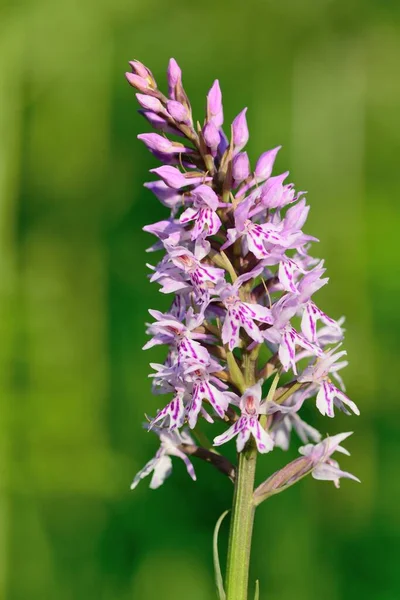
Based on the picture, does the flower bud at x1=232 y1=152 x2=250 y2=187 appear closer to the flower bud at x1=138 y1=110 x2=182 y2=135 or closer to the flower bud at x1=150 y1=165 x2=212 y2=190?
the flower bud at x1=150 y1=165 x2=212 y2=190

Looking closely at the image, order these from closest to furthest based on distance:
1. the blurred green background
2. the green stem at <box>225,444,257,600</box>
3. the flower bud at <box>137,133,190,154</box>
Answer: the green stem at <box>225,444,257,600</box> → the flower bud at <box>137,133,190,154</box> → the blurred green background

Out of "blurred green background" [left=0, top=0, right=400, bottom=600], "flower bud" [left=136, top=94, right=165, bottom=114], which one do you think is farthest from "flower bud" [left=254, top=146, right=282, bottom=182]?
"blurred green background" [left=0, top=0, right=400, bottom=600]

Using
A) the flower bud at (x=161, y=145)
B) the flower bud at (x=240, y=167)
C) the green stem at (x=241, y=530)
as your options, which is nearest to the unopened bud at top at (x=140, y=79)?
the flower bud at (x=161, y=145)

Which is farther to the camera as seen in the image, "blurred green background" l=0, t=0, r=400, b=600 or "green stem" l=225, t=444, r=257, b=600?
"blurred green background" l=0, t=0, r=400, b=600

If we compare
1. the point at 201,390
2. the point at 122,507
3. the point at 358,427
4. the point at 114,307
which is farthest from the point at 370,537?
the point at 201,390

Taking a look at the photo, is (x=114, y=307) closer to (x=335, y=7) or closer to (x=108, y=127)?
(x=108, y=127)

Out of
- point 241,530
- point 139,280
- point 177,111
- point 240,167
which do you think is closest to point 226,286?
point 240,167

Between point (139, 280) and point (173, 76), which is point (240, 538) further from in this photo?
point (139, 280)
